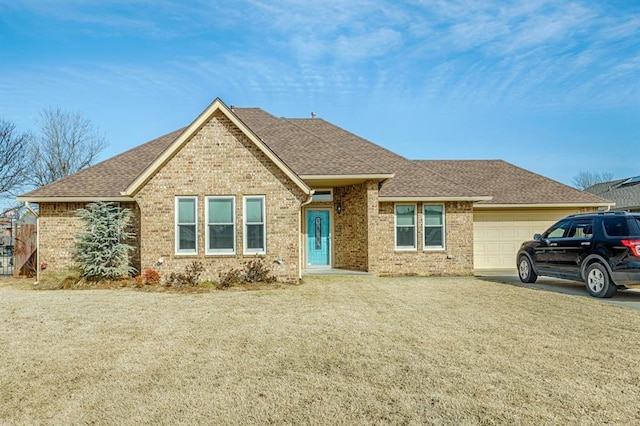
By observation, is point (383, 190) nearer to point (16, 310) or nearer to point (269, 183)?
point (269, 183)

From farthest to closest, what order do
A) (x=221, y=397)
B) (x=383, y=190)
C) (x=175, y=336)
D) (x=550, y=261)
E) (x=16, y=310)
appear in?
(x=383, y=190) → (x=550, y=261) → (x=16, y=310) → (x=175, y=336) → (x=221, y=397)

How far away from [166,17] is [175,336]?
10125 mm

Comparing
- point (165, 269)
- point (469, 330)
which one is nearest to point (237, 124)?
point (165, 269)

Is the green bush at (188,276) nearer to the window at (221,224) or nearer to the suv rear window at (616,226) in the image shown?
the window at (221,224)

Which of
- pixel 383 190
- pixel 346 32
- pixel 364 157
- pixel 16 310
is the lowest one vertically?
pixel 16 310

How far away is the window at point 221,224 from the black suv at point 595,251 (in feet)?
30.3

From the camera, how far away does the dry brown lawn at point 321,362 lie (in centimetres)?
416

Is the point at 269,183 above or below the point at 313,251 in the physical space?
above

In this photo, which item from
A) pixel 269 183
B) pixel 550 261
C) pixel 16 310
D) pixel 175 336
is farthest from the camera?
pixel 269 183

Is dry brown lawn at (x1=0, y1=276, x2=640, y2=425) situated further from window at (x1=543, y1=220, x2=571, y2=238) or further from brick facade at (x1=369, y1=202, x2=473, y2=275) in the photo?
brick facade at (x1=369, y1=202, x2=473, y2=275)

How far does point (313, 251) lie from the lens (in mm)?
16594

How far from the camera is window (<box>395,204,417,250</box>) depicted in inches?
625

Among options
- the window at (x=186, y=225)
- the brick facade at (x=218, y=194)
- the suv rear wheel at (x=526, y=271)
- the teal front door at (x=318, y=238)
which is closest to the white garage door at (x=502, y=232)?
the suv rear wheel at (x=526, y=271)

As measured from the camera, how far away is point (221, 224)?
13.4 meters
